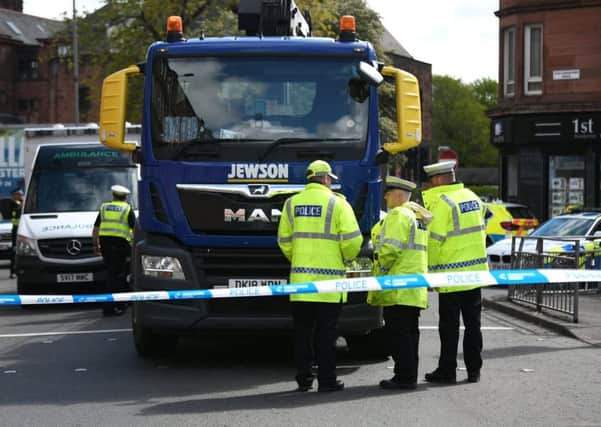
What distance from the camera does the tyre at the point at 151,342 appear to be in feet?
36.7

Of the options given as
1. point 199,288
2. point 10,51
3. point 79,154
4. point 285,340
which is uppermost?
point 10,51

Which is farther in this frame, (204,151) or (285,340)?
(285,340)

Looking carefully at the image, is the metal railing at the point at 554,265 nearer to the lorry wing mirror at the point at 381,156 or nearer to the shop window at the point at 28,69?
the lorry wing mirror at the point at 381,156

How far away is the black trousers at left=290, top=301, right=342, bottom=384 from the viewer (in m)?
9.42

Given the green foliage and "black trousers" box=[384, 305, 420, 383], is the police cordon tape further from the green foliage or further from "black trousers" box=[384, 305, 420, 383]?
the green foliage

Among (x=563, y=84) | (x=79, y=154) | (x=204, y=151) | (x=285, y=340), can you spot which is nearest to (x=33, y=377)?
(x=204, y=151)

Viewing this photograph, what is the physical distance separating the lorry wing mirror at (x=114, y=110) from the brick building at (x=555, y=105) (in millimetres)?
27262

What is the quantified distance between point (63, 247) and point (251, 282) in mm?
7639

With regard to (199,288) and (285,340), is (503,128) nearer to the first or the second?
(285,340)

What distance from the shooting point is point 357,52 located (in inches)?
418

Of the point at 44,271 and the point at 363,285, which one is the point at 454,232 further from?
the point at 44,271

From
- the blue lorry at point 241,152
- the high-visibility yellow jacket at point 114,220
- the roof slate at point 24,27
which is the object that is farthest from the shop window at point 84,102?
the blue lorry at point 241,152

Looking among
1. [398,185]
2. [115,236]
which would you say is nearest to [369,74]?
[398,185]

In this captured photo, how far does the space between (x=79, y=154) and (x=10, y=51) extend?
67.9m
